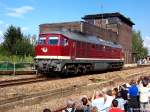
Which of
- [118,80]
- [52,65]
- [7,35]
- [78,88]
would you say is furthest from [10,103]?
[7,35]

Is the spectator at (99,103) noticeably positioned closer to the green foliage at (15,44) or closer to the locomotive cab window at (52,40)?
the locomotive cab window at (52,40)

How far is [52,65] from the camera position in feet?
90.3

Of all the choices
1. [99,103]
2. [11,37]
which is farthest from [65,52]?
[11,37]

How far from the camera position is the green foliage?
6859cm

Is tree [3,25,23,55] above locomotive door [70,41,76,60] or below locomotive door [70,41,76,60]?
above

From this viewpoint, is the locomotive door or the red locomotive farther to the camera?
the locomotive door

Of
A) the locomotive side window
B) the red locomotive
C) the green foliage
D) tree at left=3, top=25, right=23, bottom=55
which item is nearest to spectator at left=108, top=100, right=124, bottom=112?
the red locomotive

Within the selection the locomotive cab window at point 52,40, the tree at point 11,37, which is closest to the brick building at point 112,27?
the tree at point 11,37

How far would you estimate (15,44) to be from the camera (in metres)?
69.0

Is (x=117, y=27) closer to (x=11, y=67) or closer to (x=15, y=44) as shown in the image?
(x=15, y=44)

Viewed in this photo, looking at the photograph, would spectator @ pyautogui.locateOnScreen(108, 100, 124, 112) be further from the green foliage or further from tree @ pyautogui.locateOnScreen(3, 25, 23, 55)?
tree @ pyautogui.locateOnScreen(3, 25, 23, 55)

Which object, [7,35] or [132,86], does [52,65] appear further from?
[7,35]

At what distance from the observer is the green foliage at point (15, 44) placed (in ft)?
225

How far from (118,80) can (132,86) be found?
14772 mm
